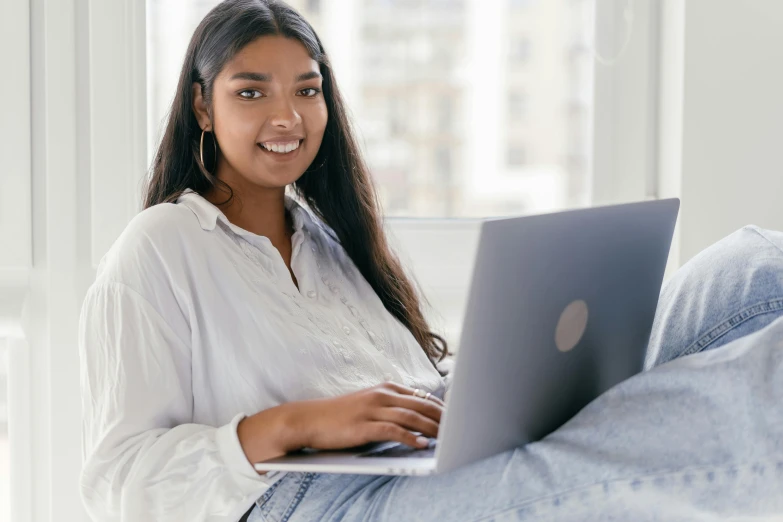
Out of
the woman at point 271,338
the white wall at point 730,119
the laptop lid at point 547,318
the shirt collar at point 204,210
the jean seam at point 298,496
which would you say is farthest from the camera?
the white wall at point 730,119

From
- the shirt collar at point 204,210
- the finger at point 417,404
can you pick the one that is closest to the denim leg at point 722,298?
the finger at point 417,404

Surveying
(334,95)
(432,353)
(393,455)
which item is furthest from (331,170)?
(393,455)

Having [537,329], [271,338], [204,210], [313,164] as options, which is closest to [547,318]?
[537,329]

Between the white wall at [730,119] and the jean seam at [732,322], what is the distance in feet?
2.46

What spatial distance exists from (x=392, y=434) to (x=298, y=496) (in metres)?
0.17

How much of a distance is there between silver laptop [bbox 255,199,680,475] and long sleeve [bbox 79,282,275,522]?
0.29ft

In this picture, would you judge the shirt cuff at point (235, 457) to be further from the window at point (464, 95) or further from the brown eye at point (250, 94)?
the window at point (464, 95)

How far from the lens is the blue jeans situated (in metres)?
0.82

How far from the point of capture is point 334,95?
53.5 inches

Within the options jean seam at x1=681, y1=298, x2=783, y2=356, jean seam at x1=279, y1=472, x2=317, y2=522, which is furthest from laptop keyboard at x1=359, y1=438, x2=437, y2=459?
jean seam at x1=681, y1=298, x2=783, y2=356

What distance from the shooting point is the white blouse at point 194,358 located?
98 centimetres

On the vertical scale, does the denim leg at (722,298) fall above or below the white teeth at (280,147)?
below

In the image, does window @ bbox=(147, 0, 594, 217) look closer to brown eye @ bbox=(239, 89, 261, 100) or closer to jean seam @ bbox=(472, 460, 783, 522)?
brown eye @ bbox=(239, 89, 261, 100)

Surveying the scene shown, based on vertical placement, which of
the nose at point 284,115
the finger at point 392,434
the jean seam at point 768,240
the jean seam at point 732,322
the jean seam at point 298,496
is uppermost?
the nose at point 284,115
